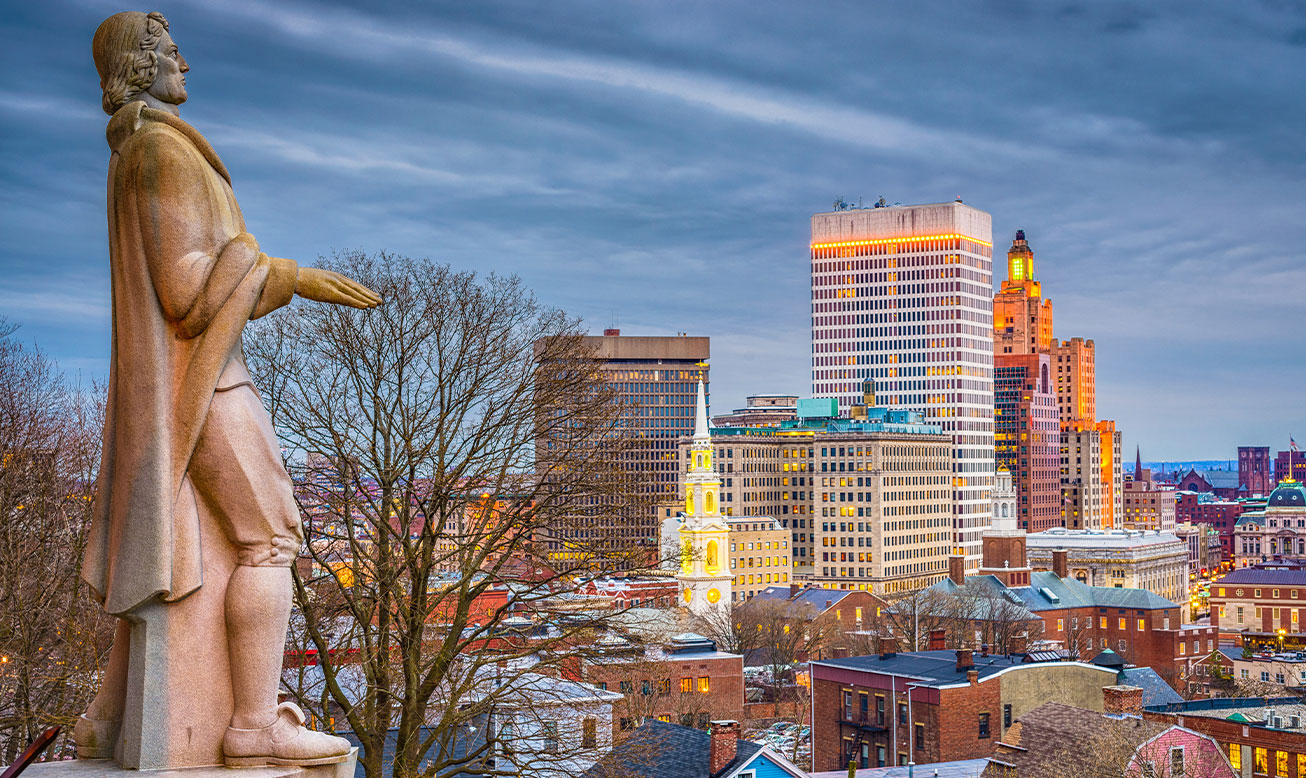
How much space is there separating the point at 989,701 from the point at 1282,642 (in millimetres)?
102496

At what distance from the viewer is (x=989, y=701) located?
66.5 m

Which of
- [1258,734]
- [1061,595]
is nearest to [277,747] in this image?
[1258,734]

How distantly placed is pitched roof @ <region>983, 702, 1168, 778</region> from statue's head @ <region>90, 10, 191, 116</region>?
40740 millimetres

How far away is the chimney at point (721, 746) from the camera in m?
47.1

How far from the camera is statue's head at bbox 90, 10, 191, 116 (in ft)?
29.7

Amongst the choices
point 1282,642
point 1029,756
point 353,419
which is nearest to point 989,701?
point 1029,756

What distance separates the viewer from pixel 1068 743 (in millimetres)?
48125

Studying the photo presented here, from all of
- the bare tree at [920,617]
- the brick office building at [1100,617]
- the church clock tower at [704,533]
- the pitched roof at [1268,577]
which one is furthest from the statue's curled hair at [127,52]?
the pitched roof at [1268,577]

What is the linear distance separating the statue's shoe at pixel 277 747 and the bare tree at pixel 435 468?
1441 centimetres

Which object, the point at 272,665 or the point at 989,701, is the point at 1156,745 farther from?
the point at 272,665

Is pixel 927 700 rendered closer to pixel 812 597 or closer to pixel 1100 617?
pixel 812 597

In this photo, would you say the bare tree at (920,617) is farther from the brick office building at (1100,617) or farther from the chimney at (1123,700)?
the chimney at (1123,700)

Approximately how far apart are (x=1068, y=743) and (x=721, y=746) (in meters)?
11.9

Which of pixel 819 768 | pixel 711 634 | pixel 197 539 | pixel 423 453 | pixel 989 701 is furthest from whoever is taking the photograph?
pixel 711 634
